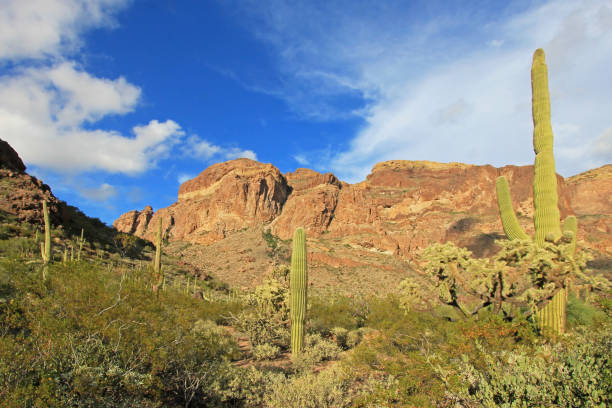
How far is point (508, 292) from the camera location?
8.52 m

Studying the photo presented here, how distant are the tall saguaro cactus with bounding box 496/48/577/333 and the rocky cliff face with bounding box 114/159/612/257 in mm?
61481

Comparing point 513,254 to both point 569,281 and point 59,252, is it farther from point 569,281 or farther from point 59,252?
point 59,252

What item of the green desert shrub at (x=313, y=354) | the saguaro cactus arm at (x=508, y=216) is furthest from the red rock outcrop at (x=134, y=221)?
the saguaro cactus arm at (x=508, y=216)

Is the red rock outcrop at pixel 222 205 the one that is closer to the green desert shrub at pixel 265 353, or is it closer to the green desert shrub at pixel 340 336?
the green desert shrub at pixel 340 336

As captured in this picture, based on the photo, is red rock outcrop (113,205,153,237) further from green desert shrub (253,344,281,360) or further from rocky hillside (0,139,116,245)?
green desert shrub (253,344,281,360)

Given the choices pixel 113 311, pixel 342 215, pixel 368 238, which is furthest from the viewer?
pixel 342 215

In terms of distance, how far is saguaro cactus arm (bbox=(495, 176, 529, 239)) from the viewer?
32.5 feet

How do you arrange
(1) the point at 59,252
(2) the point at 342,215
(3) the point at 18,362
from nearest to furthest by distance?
(3) the point at 18,362
(1) the point at 59,252
(2) the point at 342,215

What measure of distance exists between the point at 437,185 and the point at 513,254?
320 feet

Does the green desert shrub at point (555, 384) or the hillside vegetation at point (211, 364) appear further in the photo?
the hillside vegetation at point (211, 364)

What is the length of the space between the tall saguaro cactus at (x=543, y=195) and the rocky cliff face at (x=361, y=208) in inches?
2421

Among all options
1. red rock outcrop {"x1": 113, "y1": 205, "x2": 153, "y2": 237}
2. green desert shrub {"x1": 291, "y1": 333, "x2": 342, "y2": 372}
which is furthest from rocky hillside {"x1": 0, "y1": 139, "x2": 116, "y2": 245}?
red rock outcrop {"x1": 113, "y1": 205, "x2": 153, "y2": 237}

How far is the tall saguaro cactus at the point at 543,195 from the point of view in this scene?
8.32 m

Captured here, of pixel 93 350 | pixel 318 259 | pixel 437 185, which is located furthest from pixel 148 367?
pixel 437 185
